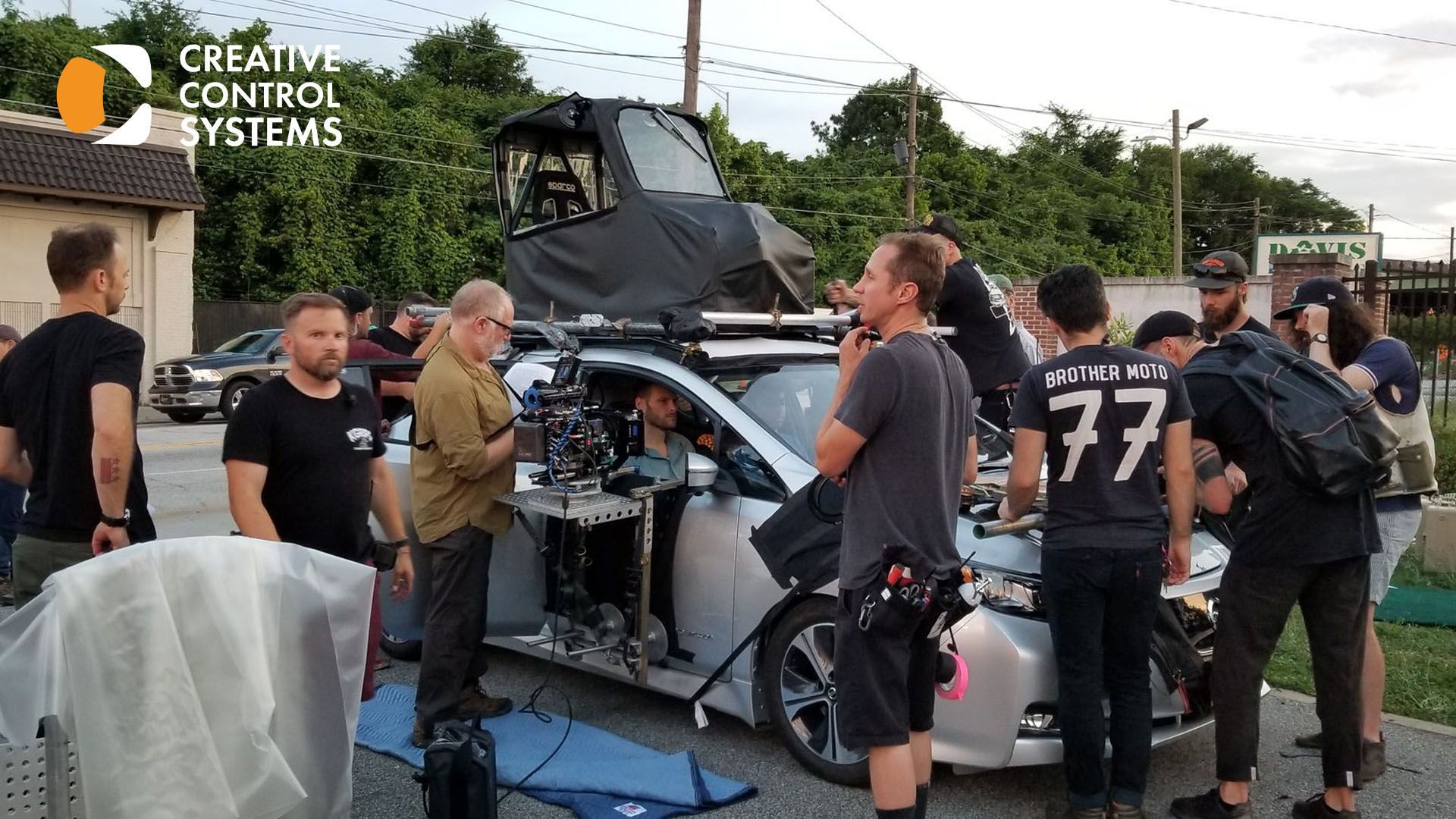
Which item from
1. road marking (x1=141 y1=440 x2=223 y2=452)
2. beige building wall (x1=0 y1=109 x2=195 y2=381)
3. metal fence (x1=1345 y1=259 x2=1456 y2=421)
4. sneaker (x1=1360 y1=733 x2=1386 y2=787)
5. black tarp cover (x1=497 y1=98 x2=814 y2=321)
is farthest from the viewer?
beige building wall (x1=0 y1=109 x2=195 y2=381)

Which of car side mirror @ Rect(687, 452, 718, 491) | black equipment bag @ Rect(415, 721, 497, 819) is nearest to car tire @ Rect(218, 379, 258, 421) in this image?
car side mirror @ Rect(687, 452, 718, 491)

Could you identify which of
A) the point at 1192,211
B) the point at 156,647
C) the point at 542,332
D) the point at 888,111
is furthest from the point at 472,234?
the point at 1192,211

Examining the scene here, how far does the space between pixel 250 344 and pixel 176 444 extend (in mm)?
6137

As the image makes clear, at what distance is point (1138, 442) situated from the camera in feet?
12.8

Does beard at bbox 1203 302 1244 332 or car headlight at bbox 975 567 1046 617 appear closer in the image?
car headlight at bbox 975 567 1046 617

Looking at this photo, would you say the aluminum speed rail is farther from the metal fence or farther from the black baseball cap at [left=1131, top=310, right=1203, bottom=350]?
the metal fence

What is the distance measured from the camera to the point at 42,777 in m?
2.74

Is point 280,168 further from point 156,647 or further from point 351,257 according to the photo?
point 156,647

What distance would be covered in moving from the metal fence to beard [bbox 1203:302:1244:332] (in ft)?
18.8

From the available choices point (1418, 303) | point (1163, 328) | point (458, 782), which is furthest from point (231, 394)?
point (1163, 328)

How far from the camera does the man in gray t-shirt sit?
10.9 feet

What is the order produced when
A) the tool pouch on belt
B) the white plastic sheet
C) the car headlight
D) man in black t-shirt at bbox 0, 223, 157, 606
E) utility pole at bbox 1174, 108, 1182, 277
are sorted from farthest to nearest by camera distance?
utility pole at bbox 1174, 108, 1182, 277
the car headlight
man in black t-shirt at bbox 0, 223, 157, 606
the tool pouch on belt
the white plastic sheet

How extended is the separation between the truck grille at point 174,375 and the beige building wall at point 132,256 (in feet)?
13.4

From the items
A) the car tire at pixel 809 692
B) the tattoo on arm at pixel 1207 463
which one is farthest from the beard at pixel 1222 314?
the car tire at pixel 809 692
